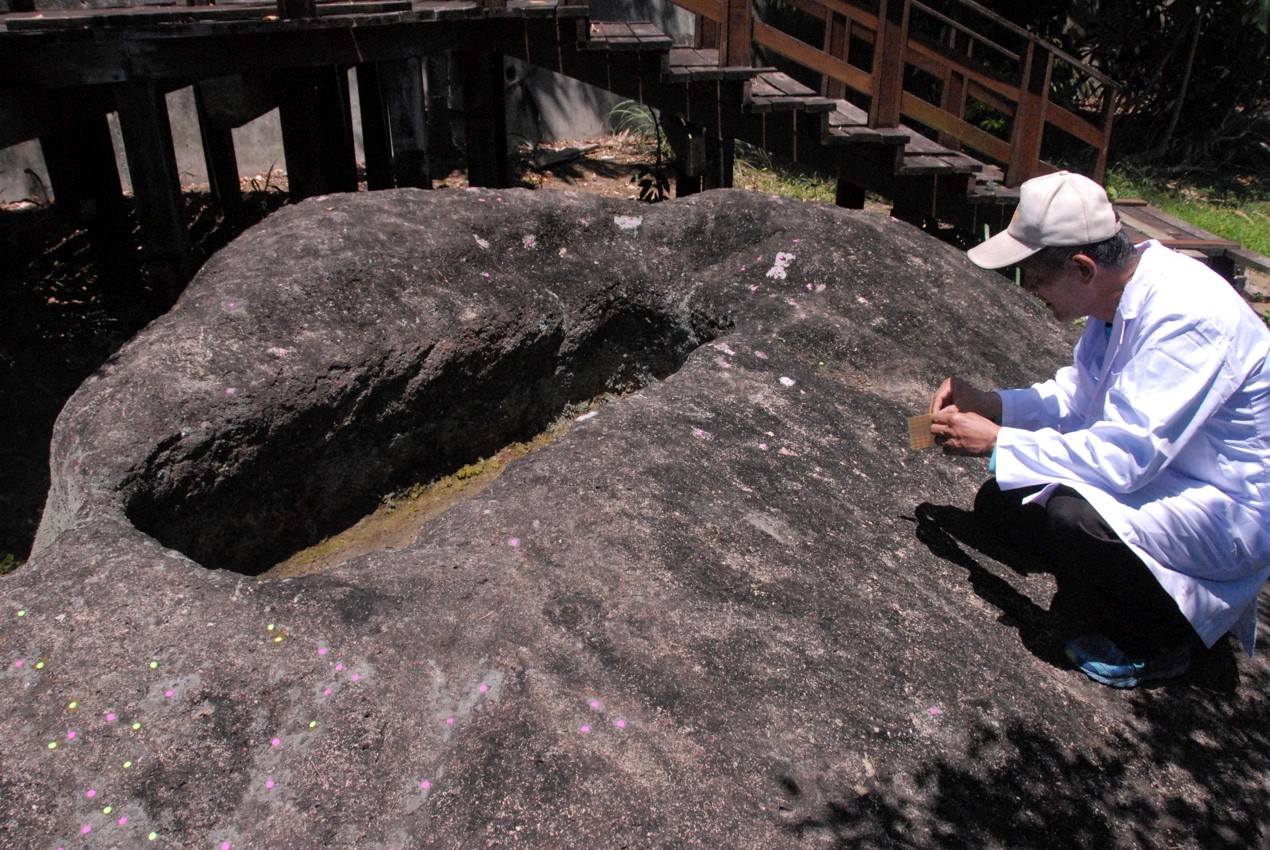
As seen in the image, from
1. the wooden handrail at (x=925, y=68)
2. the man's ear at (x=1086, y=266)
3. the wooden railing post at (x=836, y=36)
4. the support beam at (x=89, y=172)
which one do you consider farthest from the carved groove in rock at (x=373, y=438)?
the support beam at (x=89, y=172)

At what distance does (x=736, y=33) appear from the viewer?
6.81m

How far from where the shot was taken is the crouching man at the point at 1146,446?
2705 mm

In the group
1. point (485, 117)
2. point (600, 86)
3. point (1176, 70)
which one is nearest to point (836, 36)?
point (600, 86)

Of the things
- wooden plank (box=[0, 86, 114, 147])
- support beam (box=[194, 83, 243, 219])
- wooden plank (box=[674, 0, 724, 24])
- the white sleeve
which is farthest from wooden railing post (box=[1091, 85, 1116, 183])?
wooden plank (box=[0, 86, 114, 147])

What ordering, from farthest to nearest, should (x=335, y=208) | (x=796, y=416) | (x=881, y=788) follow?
(x=335, y=208) → (x=796, y=416) → (x=881, y=788)

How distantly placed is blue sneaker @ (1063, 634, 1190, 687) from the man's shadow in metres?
0.05

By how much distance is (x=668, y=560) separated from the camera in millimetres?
3023

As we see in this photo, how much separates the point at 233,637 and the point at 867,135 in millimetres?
5460

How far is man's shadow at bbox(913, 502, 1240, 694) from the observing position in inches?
123

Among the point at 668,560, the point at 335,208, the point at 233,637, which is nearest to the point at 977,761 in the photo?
the point at 668,560

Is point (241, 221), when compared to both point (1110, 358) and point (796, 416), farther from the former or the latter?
point (1110, 358)

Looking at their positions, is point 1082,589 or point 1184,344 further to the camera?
point 1082,589

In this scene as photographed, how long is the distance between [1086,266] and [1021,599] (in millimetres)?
1040

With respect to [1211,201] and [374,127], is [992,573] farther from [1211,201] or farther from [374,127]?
[1211,201]
